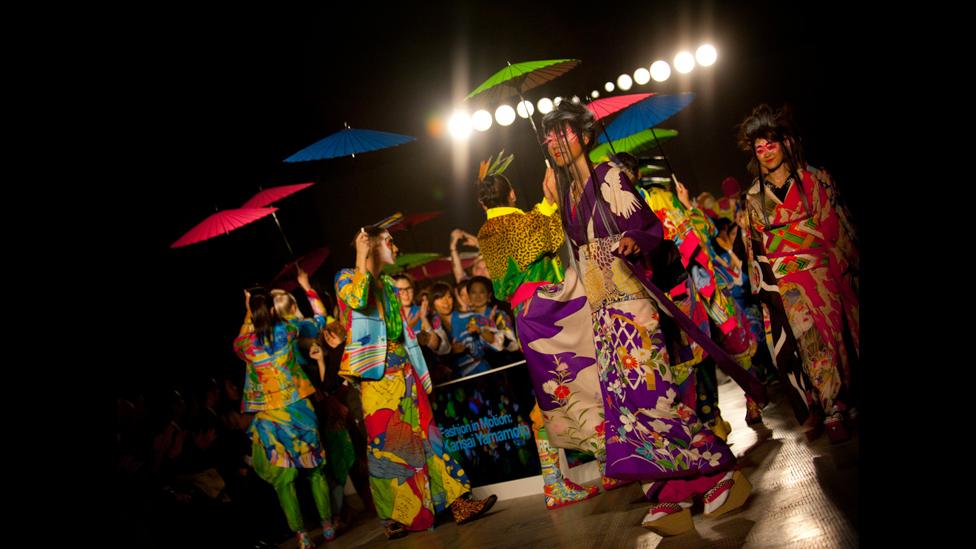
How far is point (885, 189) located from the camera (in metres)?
1.24

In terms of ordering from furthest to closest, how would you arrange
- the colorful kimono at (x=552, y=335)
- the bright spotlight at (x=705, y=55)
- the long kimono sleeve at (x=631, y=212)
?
the bright spotlight at (x=705, y=55), the colorful kimono at (x=552, y=335), the long kimono sleeve at (x=631, y=212)

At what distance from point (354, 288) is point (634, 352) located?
2.04m

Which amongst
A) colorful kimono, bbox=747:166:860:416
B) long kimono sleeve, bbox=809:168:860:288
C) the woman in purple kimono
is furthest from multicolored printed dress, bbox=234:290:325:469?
long kimono sleeve, bbox=809:168:860:288

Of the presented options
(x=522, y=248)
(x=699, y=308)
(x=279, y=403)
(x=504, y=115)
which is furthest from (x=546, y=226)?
(x=504, y=115)

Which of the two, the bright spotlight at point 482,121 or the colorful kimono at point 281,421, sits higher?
the bright spotlight at point 482,121

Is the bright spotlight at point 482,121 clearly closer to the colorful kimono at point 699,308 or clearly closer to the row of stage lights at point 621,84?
the row of stage lights at point 621,84

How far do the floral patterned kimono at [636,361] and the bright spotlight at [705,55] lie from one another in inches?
203

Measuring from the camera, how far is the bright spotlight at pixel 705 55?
7812 millimetres

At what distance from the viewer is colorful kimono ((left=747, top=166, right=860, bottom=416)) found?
3.71 meters

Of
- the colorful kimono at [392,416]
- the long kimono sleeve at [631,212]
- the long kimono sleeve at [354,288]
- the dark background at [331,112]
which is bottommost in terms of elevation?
the colorful kimono at [392,416]

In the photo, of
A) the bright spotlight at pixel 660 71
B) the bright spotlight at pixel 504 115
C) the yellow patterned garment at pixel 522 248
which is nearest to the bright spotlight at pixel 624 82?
the bright spotlight at pixel 660 71

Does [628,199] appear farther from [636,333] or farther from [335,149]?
[335,149]

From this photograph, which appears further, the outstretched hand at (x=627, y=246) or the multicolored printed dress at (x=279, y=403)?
the multicolored printed dress at (x=279, y=403)

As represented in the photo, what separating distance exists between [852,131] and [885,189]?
0.13 meters
